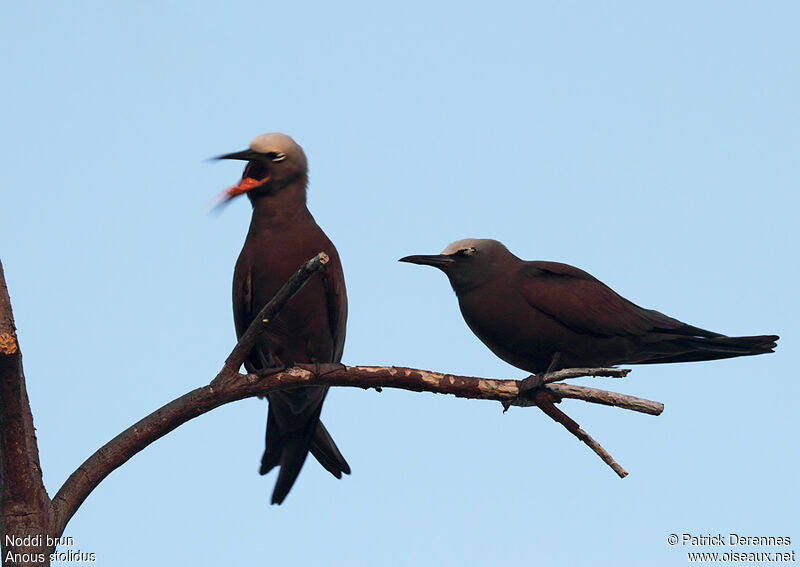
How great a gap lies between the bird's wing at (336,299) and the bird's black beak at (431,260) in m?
0.62

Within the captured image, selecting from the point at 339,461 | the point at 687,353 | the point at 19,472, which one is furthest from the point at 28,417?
the point at 687,353

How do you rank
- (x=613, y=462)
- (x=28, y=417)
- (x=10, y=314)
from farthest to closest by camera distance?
(x=613, y=462) → (x=28, y=417) → (x=10, y=314)

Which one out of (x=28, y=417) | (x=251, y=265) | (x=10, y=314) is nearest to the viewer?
(x=10, y=314)

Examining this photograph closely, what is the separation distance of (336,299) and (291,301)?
1.01ft

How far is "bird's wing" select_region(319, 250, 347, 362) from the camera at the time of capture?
6.51 meters

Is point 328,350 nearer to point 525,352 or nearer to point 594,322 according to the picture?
point 525,352

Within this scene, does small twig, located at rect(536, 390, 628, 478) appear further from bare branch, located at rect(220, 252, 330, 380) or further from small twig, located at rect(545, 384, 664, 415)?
bare branch, located at rect(220, 252, 330, 380)

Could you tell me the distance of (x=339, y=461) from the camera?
22.1 feet

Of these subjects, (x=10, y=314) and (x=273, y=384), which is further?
(x=273, y=384)

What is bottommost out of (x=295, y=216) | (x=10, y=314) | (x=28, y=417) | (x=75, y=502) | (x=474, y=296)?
(x=75, y=502)

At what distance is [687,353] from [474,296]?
1551 millimetres

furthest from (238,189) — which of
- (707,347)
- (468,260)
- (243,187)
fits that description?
(707,347)

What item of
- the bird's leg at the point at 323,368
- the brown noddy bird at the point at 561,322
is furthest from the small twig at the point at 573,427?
the bird's leg at the point at 323,368

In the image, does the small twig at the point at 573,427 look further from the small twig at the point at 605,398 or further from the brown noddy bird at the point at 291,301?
the brown noddy bird at the point at 291,301
